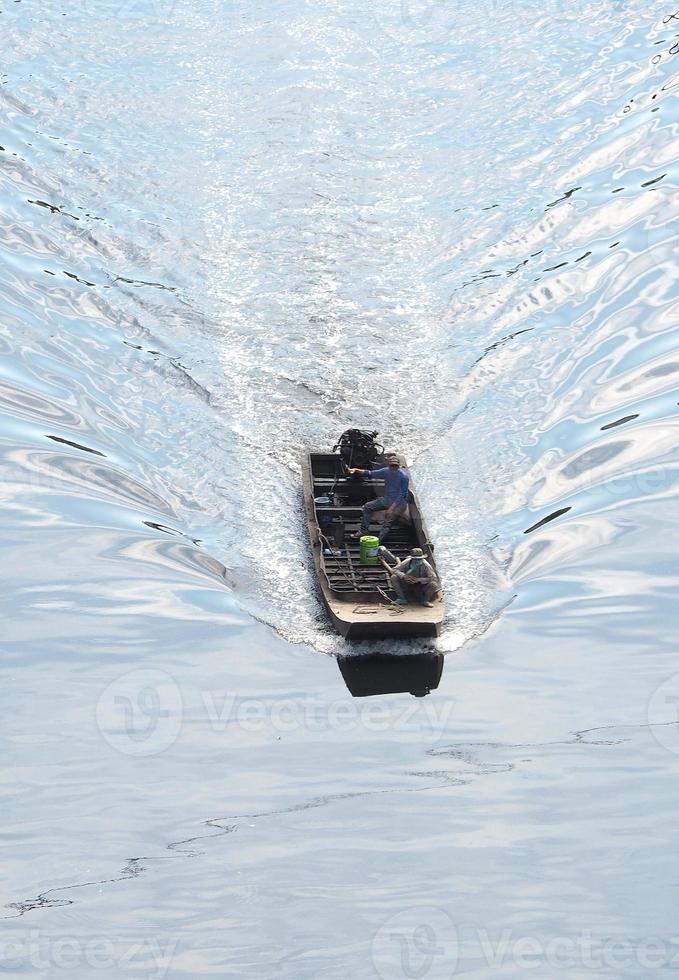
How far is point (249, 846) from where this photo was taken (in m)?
18.7

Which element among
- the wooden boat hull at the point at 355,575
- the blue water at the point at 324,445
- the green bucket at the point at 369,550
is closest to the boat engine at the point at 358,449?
the wooden boat hull at the point at 355,575

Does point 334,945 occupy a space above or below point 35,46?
below

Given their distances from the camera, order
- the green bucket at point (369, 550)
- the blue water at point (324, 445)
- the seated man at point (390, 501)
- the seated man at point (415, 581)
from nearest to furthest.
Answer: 1. the blue water at point (324, 445)
2. the seated man at point (415, 581)
3. the green bucket at point (369, 550)
4. the seated man at point (390, 501)

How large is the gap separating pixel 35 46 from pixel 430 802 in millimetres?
36287

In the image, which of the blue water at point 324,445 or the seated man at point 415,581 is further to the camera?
the seated man at point 415,581

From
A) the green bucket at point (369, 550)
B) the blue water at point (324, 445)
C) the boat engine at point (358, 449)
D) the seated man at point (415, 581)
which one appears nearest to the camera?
the blue water at point (324, 445)

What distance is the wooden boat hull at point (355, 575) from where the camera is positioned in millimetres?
22719

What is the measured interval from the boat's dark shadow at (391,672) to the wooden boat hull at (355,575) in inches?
17.1

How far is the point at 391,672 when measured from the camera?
75.0 feet

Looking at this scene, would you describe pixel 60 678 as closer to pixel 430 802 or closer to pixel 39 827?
pixel 39 827

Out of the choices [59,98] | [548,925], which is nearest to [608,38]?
[59,98]

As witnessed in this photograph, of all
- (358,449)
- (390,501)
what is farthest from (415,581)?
(358,449)

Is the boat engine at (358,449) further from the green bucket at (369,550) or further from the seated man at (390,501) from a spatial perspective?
the green bucket at (369,550)

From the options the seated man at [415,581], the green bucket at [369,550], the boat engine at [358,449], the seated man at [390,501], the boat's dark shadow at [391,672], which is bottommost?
the boat's dark shadow at [391,672]
